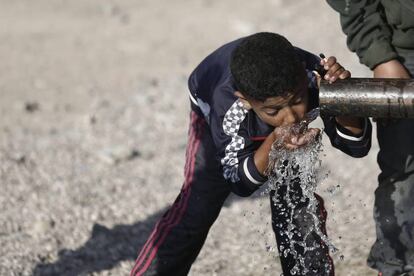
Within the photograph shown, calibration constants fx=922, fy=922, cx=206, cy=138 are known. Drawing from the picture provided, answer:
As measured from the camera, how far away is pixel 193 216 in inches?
162

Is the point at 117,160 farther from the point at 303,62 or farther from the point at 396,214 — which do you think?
the point at 303,62

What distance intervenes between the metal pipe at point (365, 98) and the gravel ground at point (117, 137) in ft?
2.28

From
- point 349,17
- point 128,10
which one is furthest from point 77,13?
point 349,17

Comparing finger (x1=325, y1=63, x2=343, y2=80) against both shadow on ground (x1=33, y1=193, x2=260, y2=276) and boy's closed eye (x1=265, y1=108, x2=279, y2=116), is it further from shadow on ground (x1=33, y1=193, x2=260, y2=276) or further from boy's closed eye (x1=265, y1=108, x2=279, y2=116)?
shadow on ground (x1=33, y1=193, x2=260, y2=276)

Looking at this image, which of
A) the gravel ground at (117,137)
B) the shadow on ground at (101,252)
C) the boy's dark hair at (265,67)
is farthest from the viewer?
the gravel ground at (117,137)

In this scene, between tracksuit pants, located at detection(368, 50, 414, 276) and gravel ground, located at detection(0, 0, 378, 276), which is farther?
gravel ground, located at detection(0, 0, 378, 276)

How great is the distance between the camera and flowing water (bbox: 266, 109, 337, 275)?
3773 millimetres

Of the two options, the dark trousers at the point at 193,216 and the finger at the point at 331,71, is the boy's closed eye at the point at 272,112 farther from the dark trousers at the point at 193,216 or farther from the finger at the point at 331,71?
the dark trousers at the point at 193,216

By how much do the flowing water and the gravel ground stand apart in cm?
37

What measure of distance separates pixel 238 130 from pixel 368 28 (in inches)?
32.0

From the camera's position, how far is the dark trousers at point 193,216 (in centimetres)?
409

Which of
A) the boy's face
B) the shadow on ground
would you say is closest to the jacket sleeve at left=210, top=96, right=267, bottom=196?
the boy's face

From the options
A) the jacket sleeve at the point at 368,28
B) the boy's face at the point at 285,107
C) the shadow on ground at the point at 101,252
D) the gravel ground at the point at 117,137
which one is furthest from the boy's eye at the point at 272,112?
the shadow on ground at the point at 101,252

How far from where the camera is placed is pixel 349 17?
4105mm
